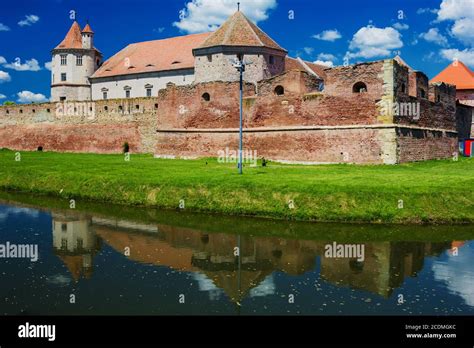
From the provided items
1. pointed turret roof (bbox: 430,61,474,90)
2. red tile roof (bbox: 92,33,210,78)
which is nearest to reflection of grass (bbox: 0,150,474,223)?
pointed turret roof (bbox: 430,61,474,90)

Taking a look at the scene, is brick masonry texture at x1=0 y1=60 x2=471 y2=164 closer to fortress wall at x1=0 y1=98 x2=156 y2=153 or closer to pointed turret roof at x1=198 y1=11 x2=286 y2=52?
fortress wall at x1=0 y1=98 x2=156 y2=153

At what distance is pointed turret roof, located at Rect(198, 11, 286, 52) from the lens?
4038 cm

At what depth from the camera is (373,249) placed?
1143 centimetres

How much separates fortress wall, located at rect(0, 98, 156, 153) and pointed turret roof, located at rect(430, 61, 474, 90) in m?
29.2

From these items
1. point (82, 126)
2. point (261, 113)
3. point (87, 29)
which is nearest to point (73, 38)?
point (87, 29)

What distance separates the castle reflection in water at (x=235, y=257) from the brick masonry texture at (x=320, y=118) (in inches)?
472

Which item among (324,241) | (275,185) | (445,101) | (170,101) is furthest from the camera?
(170,101)

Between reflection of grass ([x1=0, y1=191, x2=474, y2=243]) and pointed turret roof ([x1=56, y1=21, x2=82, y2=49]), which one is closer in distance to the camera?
reflection of grass ([x1=0, y1=191, x2=474, y2=243])

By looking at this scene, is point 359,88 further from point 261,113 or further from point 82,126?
point 82,126

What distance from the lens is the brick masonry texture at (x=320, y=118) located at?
904 inches

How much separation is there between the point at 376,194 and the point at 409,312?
23.9ft

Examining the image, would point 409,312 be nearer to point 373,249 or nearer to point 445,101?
point 373,249

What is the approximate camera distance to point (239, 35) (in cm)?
4069
